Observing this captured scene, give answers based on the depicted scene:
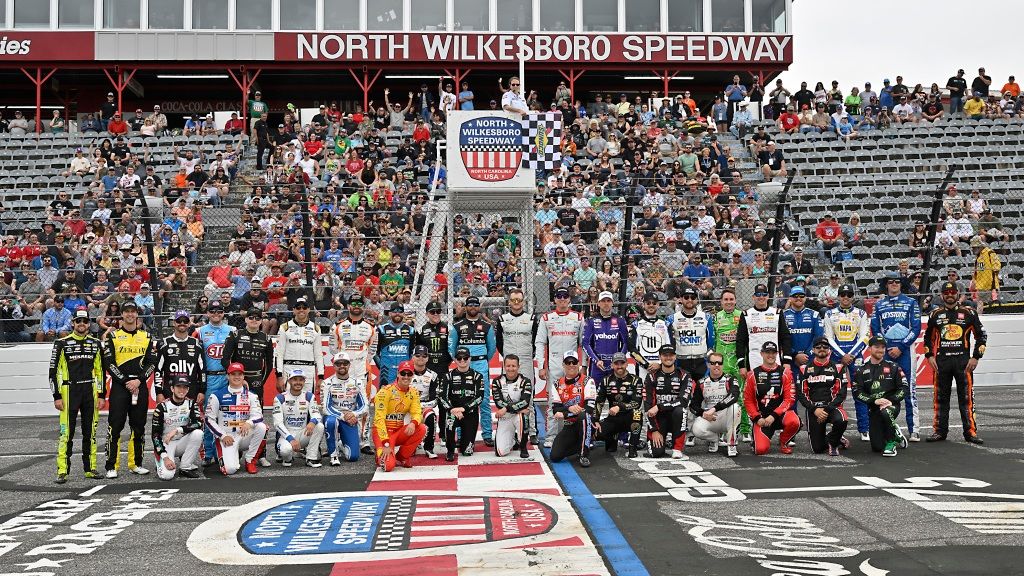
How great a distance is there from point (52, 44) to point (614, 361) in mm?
23829

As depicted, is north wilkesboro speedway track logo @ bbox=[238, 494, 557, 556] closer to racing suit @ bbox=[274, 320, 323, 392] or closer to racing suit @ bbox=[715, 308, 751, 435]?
racing suit @ bbox=[274, 320, 323, 392]

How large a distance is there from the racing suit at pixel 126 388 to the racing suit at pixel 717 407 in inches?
246

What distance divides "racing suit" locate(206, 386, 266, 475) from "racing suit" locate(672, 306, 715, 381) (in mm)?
5081

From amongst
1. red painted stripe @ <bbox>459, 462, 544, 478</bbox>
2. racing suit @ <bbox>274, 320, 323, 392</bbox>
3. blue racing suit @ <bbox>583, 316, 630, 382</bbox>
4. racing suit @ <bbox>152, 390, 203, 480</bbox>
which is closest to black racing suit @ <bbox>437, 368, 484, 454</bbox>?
red painted stripe @ <bbox>459, 462, 544, 478</bbox>

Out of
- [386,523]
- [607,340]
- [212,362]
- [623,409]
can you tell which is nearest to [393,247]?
[212,362]

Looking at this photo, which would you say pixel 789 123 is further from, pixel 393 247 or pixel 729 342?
pixel 729 342

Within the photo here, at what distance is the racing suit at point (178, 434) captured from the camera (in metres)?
11.0

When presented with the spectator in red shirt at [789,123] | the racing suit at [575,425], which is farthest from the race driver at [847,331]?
the spectator in red shirt at [789,123]

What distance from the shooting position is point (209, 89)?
107ft

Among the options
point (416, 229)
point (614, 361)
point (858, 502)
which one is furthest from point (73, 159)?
point (858, 502)

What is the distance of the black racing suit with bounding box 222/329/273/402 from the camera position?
1224 centimetres

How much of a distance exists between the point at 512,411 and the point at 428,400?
1025mm

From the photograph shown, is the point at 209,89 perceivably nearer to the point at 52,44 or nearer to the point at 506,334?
the point at 52,44

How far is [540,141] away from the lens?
A: 15016mm
